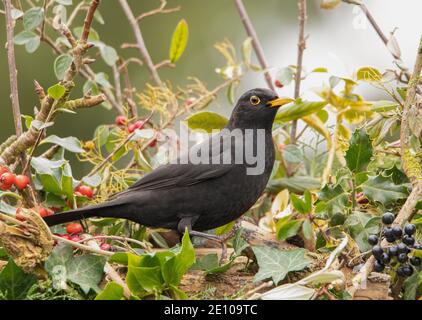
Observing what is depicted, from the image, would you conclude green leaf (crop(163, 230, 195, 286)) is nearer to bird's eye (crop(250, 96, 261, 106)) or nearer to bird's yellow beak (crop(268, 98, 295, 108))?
bird's yellow beak (crop(268, 98, 295, 108))

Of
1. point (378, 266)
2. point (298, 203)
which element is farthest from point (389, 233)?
point (298, 203)

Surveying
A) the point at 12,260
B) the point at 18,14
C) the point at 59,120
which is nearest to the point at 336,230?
the point at 12,260

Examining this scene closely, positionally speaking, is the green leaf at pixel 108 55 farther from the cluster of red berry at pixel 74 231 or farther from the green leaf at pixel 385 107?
the green leaf at pixel 385 107

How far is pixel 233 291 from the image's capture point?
3.90 metres

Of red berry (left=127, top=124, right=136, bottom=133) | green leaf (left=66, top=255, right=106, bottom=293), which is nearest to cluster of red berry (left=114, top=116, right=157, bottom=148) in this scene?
red berry (left=127, top=124, right=136, bottom=133)

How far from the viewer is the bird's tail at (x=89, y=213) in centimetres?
439

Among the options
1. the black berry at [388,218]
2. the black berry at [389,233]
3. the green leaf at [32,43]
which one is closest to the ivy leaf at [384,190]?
the black berry at [388,218]

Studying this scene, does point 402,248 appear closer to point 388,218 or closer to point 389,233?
point 389,233

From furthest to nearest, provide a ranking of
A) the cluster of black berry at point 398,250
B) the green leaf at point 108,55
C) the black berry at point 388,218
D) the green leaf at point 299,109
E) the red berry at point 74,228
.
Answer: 1. the green leaf at point 108,55
2. the green leaf at point 299,109
3. the red berry at point 74,228
4. the black berry at point 388,218
5. the cluster of black berry at point 398,250

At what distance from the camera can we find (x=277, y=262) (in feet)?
12.6

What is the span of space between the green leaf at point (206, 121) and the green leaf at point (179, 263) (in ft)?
4.93

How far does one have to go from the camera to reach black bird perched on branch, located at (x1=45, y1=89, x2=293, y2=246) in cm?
486
